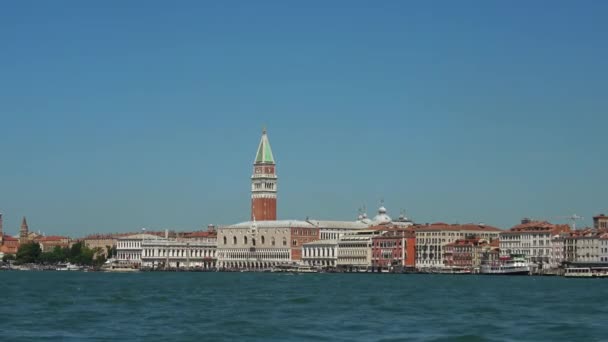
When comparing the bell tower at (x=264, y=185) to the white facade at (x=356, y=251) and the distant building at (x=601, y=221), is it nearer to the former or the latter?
the white facade at (x=356, y=251)

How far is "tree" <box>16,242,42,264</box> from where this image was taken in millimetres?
148125

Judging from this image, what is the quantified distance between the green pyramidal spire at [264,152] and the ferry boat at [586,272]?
45.9 m

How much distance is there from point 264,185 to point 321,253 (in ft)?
38.6

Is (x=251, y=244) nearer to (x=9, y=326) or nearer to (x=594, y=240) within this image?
(x=594, y=240)

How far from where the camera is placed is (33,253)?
149 meters

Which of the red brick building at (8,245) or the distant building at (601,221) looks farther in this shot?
the red brick building at (8,245)

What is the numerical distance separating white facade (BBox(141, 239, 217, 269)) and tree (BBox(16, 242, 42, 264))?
44.8 ft

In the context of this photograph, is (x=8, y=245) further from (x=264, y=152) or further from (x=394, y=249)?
(x=394, y=249)

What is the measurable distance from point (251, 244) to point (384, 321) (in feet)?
324

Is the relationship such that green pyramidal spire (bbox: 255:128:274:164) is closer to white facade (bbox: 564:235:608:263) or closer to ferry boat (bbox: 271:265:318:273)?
ferry boat (bbox: 271:265:318:273)

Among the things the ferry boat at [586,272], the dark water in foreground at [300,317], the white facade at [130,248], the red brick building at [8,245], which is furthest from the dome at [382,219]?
the dark water in foreground at [300,317]

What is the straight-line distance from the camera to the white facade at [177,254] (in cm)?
14038

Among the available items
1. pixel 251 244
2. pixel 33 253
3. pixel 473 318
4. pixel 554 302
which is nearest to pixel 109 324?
pixel 473 318

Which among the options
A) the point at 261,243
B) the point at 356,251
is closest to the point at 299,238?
the point at 261,243
